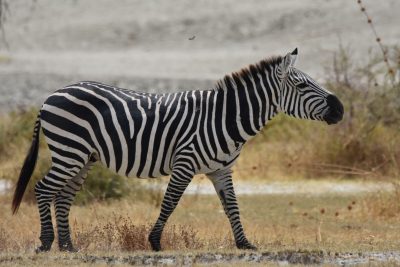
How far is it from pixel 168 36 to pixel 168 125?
1807 inches

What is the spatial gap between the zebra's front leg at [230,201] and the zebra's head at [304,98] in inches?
37.6

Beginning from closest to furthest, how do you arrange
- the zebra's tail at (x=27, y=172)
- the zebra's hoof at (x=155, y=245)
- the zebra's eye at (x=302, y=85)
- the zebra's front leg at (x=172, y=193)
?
the zebra's front leg at (x=172, y=193) < the zebra's hoof at (x=155, y=245) < the zebra's eye at (x=302, y=85) < the zebra's tail at (x=27, y=172)

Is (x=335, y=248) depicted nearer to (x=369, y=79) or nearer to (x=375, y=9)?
(x=369, y=79)

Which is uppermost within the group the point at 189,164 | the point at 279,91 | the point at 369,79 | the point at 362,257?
the point at 369,79

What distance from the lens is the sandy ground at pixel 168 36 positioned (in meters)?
49.6

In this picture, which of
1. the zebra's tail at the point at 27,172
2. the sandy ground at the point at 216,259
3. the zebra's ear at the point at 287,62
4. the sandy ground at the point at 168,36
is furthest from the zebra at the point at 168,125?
the sandy ground at the point at 168,36

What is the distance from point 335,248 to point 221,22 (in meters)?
48.0

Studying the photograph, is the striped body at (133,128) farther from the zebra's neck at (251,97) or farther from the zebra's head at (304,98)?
the zebra's head at (304,98)

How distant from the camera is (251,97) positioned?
12.1 m

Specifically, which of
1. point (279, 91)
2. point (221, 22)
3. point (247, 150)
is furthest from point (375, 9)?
point (279, 91)

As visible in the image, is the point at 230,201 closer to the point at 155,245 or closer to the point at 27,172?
the point at 155,245

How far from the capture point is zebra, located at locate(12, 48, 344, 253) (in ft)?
38.7

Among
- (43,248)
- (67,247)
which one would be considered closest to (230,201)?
(67,247)

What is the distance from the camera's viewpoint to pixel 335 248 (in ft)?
37.2
